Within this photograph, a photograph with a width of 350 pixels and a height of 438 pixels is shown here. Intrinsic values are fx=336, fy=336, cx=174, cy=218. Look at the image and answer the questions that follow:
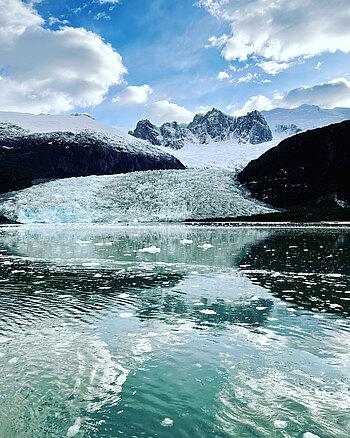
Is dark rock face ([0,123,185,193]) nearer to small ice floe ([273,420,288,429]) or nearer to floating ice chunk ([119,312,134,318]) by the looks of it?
floating ice chunk ([119,312,134,318])

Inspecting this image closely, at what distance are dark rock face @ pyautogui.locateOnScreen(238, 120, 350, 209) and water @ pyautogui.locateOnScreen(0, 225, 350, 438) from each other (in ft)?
286

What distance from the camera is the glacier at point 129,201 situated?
242 feet

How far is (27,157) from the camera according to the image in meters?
167

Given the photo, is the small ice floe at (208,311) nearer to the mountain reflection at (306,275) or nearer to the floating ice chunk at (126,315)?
the floating ice chunk at (126,315)

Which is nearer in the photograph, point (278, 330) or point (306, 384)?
point (306, 384)

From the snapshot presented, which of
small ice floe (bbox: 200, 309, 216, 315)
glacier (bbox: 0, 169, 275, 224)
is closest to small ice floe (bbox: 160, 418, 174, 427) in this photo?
small ice floe (bbox: 200, 309, 216, 315)

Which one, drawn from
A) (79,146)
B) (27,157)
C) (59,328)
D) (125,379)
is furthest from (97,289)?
(79,146)

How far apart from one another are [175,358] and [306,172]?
110m

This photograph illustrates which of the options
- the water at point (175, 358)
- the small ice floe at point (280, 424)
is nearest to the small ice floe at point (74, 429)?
the water at point (175, 358)

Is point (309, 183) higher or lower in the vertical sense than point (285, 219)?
higher

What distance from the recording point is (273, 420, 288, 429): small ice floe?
4.63 meters

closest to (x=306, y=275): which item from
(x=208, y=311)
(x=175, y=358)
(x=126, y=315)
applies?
(x=208, y=311)

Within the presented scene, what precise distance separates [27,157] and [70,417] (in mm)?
180343

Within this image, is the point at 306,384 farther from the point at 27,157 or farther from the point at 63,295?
the point at 27,157
